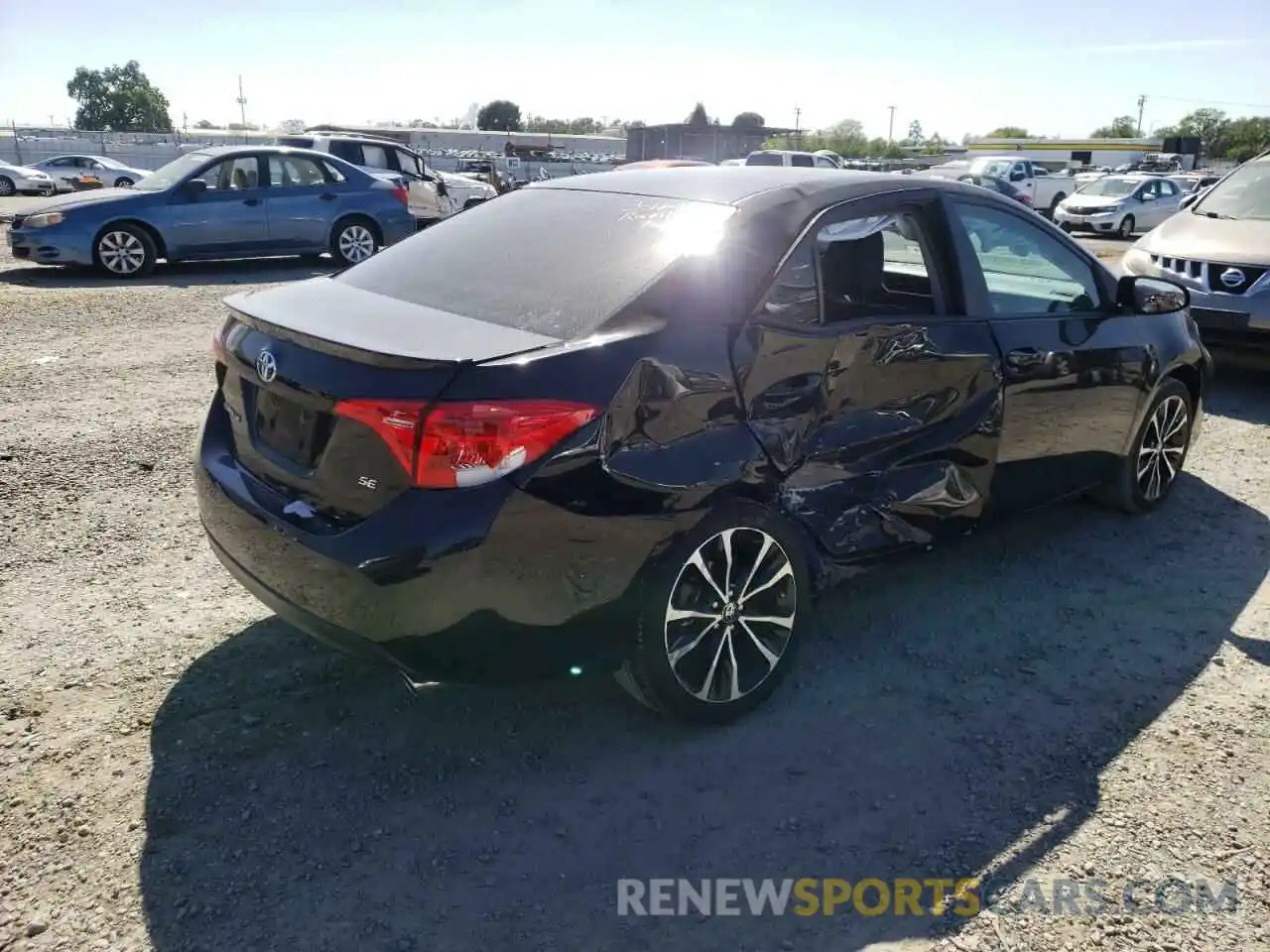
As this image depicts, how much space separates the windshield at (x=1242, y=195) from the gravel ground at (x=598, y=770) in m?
4.86

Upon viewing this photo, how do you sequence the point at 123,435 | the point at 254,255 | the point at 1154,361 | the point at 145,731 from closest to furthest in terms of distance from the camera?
the point at 145,731, the point at 1154,361, the point at 123,435, the point at 254,255

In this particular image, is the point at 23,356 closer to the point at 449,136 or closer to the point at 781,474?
the point at 781,474

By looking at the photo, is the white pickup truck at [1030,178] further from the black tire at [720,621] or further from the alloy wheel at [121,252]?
the black tire at [720,621]

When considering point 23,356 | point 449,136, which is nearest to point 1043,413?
point 23,356

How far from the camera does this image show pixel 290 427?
287 centimetres

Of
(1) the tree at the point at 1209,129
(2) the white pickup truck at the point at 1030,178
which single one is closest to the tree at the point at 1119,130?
(1) the tree at the point at 1209,129

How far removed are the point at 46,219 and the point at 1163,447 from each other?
1160 centimetres

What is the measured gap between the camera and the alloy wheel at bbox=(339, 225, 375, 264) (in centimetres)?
1351

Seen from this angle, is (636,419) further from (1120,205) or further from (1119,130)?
(1119,130)

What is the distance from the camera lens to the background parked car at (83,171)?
31.2m

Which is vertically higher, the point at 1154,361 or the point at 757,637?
the point at 1154,361

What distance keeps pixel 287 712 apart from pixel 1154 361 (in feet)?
13.3

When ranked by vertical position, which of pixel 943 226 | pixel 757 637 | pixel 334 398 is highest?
pixel 943 226

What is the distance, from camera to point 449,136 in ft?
225
